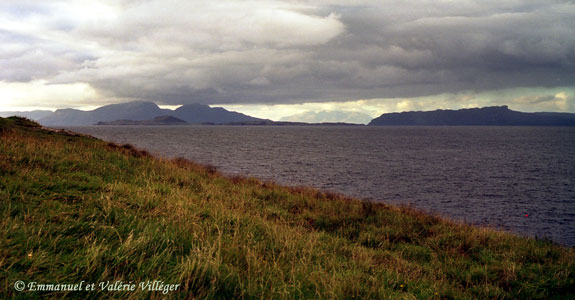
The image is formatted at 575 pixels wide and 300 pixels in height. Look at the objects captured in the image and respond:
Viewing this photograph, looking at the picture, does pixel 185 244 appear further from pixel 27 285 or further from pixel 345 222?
pixel 345 222

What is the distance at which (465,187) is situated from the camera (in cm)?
3791

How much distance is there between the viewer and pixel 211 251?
211 inches

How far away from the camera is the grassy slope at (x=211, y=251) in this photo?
4.50 m

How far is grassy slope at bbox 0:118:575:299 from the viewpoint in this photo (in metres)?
4.50

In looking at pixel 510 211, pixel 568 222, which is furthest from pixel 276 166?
pixel 568 222

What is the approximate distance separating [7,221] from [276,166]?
46.7 m

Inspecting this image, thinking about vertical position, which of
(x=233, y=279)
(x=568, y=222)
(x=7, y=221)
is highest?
(x=7, y=221)

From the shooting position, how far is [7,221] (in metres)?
5.18

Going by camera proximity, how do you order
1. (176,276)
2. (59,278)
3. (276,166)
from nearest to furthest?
(59,278) < (176,276) < (276,166)

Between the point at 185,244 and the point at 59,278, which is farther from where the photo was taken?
the point at 185,244

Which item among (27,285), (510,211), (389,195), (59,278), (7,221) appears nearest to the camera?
(27,285)

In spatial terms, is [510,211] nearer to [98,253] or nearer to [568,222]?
[568,222]

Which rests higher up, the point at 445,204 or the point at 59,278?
the point at 59,278

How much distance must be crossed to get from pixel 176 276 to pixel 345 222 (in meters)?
10.5
